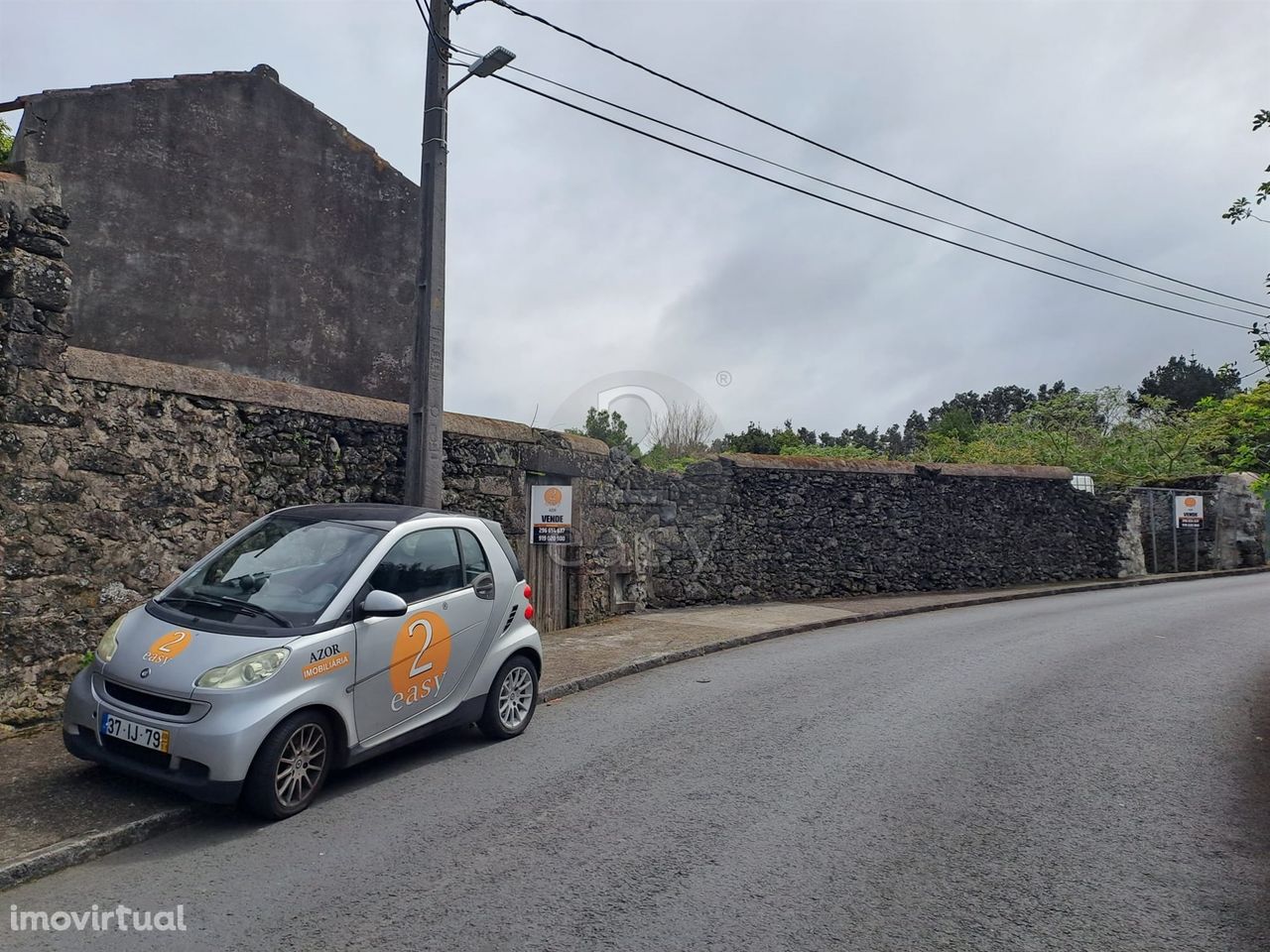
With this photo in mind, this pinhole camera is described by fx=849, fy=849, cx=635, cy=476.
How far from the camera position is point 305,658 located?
469 cm

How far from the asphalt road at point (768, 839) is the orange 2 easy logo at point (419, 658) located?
528 millimetres

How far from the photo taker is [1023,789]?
16.8 ft

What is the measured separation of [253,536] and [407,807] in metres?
2.17

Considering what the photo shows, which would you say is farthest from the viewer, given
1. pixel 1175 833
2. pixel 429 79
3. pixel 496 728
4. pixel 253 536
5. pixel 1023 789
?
pixel 429 79

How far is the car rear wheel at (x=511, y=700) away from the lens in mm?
6145

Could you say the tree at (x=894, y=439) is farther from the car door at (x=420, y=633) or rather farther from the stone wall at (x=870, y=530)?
the car door at (x=420, y=633)

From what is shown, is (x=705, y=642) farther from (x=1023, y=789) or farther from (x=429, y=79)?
(x=429, y=79)

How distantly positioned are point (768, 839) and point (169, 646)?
134 inches

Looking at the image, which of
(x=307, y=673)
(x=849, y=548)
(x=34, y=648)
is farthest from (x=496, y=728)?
(x=849, y=548)

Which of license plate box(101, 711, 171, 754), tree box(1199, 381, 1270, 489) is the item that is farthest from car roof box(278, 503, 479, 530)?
tree box(1199, 381, 1270, 489)

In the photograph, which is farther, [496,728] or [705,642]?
[705,642]

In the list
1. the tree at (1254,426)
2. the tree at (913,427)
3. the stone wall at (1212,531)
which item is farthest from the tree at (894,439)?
the tree at (1254,426)

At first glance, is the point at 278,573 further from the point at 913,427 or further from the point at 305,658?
the point at 913,427

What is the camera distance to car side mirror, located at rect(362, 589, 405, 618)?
5.04 metres
